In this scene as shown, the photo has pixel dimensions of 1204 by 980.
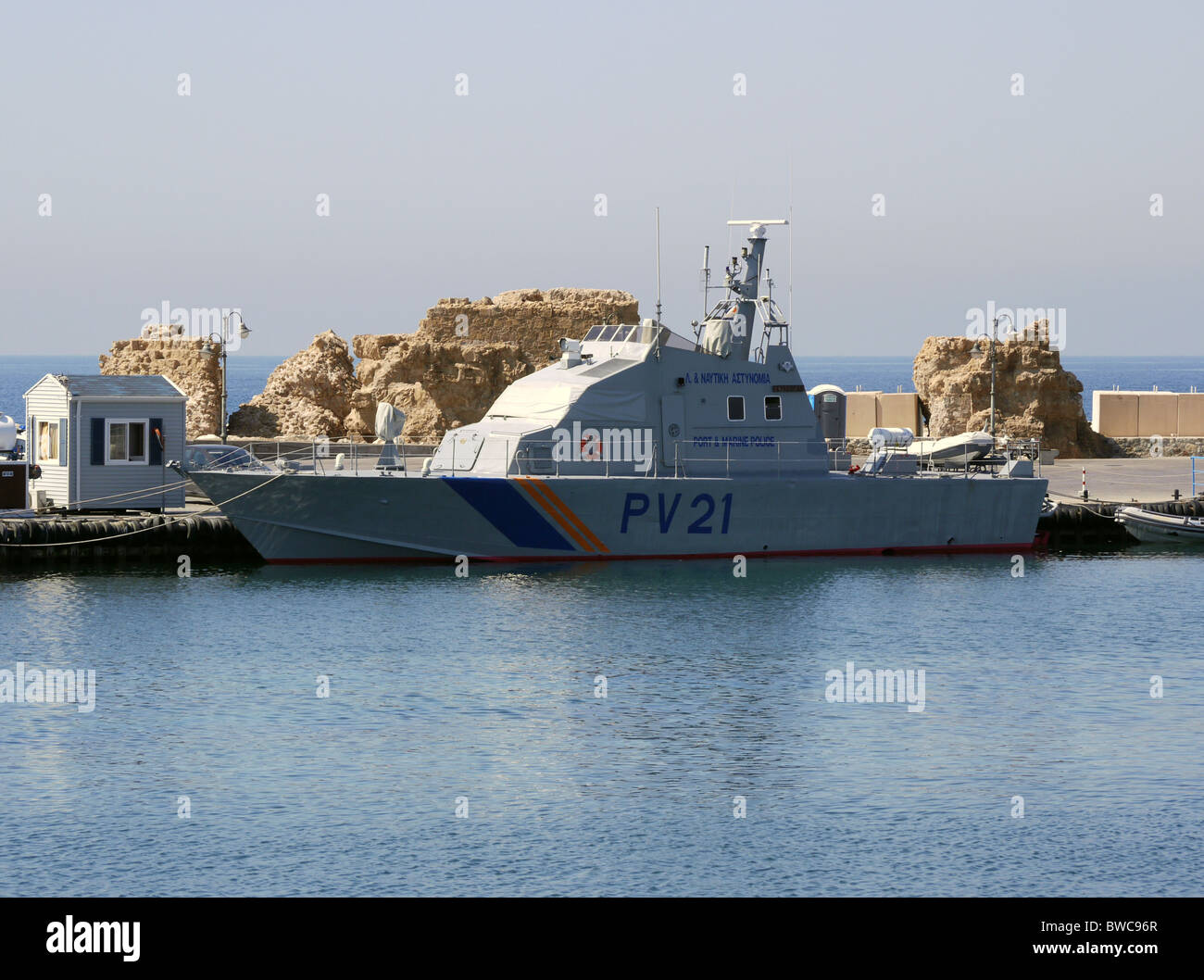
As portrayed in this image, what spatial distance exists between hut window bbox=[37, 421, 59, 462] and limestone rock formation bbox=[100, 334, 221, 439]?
1475 cm

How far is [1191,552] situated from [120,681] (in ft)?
87.6

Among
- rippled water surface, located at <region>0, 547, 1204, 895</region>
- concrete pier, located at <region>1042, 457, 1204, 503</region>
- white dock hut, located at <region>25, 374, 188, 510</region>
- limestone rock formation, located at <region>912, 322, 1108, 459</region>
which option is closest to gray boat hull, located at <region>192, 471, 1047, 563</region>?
rippled water surface, located at <region>0, 547, 1204, 895</region>

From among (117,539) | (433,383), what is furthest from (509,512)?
(433,383)

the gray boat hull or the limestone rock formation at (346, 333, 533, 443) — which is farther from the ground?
the limestone rock formation at (346, 333, 533, 443)

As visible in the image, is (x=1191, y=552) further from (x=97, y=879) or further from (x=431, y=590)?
(x=97, y=879)

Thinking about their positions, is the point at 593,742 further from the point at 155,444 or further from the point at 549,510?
the point at 155,444

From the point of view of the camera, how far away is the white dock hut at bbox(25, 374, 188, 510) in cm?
3334

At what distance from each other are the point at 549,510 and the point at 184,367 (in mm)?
23845

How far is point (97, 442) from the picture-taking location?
3356 cm

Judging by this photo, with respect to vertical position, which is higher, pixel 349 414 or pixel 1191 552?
pixel 349 414

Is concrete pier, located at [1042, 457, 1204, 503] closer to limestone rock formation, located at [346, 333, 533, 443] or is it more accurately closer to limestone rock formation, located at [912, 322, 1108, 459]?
limestone rock formation, located at [912, 322, 1108, 459]

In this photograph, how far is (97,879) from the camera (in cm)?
1427

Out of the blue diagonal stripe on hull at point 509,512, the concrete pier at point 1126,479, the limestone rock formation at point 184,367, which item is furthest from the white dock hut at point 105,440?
the concrete pier at point 1126,479

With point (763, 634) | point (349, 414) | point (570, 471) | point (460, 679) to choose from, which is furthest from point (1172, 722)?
point (349, 414)
